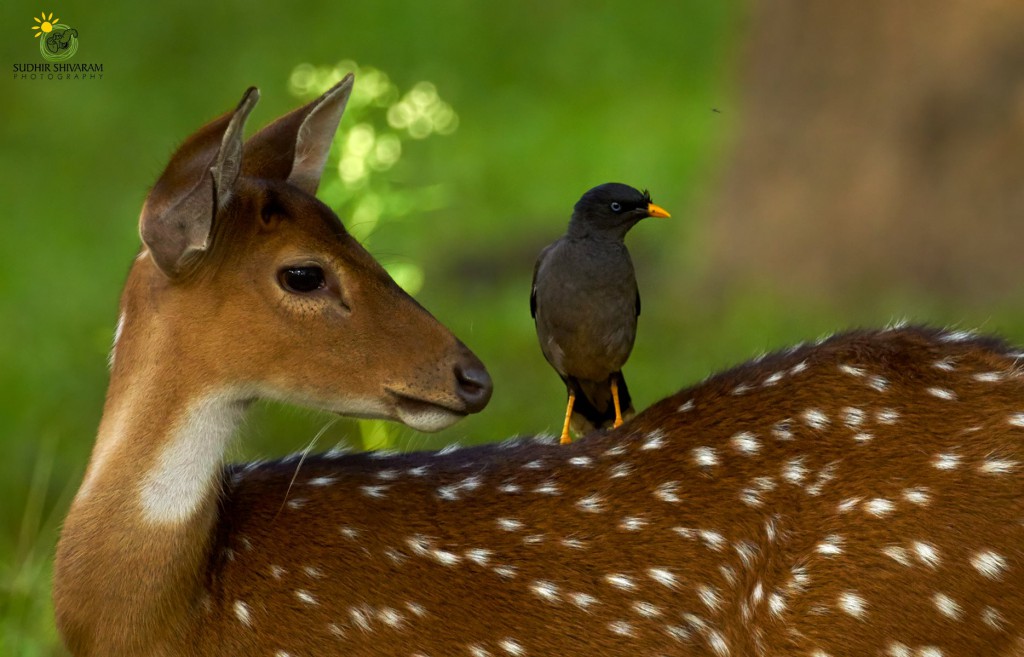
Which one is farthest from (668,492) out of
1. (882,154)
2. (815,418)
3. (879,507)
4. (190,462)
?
(882,154)

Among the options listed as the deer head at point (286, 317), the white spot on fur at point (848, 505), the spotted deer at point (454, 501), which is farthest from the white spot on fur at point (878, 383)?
the deer head at point (286, 317)

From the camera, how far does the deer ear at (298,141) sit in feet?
15.6

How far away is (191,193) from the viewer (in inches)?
167

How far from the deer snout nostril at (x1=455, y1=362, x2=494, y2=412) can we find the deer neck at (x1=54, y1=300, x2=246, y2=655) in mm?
606

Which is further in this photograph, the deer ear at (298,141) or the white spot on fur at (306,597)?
the deer ear at (298,141)

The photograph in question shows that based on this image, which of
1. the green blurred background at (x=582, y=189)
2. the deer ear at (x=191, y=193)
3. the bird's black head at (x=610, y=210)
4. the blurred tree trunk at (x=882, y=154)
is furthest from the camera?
the blurred tree trunk at (x=882, y=154)

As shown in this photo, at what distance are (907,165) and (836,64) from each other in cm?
89

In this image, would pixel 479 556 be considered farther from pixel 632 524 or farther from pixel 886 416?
pixel 886 416

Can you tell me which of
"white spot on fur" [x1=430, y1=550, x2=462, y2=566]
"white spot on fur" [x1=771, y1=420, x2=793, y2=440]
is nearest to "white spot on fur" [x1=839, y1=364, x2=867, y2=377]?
"white spot on fur" [x1=771, y1=420, x2=793, y2=440]

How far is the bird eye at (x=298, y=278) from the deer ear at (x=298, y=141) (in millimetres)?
413

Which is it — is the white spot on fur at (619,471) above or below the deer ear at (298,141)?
below

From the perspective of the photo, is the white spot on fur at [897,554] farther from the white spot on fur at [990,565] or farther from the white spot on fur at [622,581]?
the white spot on fur at [622,581]

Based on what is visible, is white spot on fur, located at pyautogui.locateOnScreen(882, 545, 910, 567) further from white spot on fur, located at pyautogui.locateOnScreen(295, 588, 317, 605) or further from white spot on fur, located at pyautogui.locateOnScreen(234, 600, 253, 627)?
white spot on fur, located at pyautogui.locateOnScreen(234, 600, 253, 627)

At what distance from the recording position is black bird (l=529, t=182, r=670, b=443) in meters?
4.16
